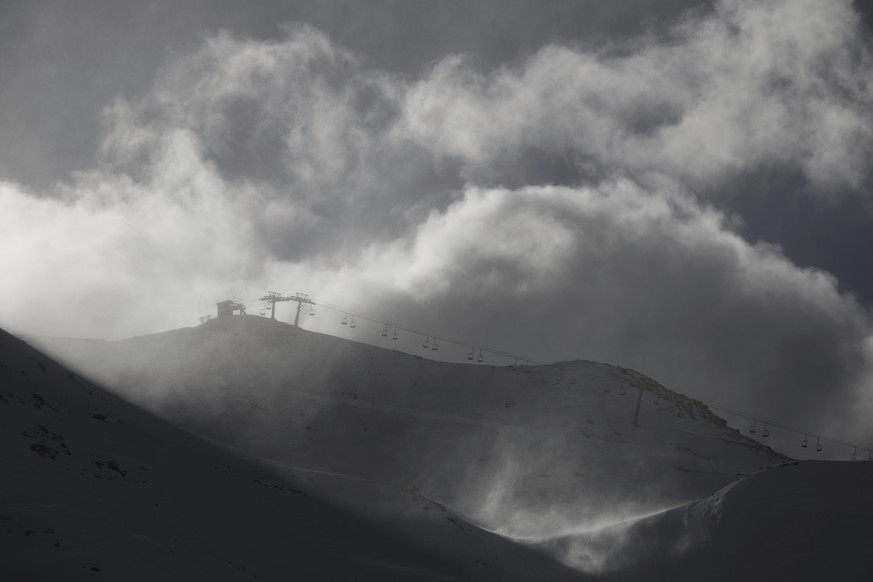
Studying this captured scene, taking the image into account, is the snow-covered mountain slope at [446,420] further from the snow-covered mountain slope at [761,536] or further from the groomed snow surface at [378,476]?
the snow-covered mountain slope at [761,536]

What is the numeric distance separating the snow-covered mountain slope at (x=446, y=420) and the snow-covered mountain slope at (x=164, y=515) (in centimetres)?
1350

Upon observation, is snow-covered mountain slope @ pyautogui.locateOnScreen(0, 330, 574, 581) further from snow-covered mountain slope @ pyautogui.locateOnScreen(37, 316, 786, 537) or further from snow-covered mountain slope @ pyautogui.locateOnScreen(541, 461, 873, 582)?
snow-covered mountain slope @ pyautogui.locateOnScreen(37, 316, 786, 537)

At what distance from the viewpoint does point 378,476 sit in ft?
189

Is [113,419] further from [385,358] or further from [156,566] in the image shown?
[385,358]

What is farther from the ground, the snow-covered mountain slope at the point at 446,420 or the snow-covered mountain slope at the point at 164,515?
the snow-covered mountain slope at the point at 446,420

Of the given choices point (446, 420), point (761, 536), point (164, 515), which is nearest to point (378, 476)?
point (446, 420)

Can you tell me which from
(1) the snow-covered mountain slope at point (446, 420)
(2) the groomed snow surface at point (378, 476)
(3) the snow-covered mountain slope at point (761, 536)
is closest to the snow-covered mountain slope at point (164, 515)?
(2) the groomed snow surface at point (378, 476)

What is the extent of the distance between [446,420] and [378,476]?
14546 millimetres

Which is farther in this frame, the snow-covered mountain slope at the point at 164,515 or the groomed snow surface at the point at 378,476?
the groomed snow surface at the point at 378,476

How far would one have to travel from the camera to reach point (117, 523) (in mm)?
19641

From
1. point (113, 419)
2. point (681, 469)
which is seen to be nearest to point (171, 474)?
point (113, 419)

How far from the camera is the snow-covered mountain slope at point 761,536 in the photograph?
88.8ft

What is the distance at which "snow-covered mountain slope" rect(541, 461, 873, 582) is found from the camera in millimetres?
27062

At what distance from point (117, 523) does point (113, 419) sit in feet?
40.6
